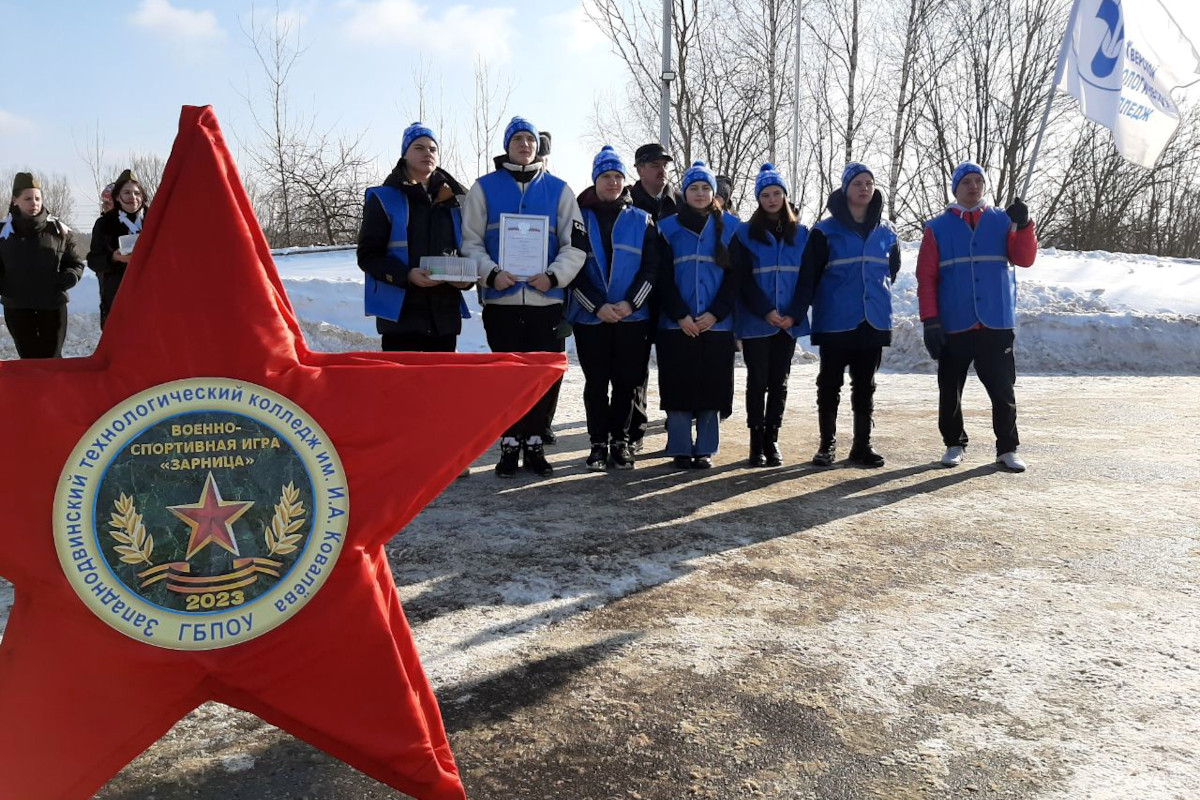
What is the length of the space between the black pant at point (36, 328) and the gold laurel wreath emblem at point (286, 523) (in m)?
6.67

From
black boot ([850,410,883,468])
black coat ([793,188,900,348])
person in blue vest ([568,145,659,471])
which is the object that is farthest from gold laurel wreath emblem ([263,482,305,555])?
black boot ([850,410,883,468])

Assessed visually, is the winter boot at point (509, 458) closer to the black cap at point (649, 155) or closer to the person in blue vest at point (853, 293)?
the person in blue vest at point (853, 293)

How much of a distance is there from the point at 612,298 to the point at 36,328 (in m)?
5.19

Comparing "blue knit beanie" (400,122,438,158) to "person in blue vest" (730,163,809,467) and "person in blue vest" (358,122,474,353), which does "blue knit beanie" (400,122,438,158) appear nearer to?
"person in blue vest" (358,122,474,353)

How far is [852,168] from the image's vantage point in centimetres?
558

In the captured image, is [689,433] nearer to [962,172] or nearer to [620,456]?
[620,456]

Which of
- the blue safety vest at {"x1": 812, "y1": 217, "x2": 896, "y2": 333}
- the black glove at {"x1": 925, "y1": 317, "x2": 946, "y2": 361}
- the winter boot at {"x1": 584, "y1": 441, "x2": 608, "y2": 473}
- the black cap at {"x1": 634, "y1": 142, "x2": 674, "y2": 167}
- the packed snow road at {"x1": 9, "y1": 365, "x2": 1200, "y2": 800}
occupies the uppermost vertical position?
the black cap at {"x1": 634, "y1": 142, "x2": 674, "y2": 167}

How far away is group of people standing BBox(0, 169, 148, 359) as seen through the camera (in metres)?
6.41

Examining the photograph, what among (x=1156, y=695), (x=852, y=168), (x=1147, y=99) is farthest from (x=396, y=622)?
(x=1147, y=99)

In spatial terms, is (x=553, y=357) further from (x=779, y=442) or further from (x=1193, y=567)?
(x=779, y=442)

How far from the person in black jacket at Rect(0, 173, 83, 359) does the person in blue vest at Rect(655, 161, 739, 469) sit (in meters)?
5.22

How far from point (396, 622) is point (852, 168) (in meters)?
4.74

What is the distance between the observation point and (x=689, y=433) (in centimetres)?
556

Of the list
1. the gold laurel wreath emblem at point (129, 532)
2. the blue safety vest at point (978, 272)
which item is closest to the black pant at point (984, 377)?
the blue safety vest at point (978, 272)
